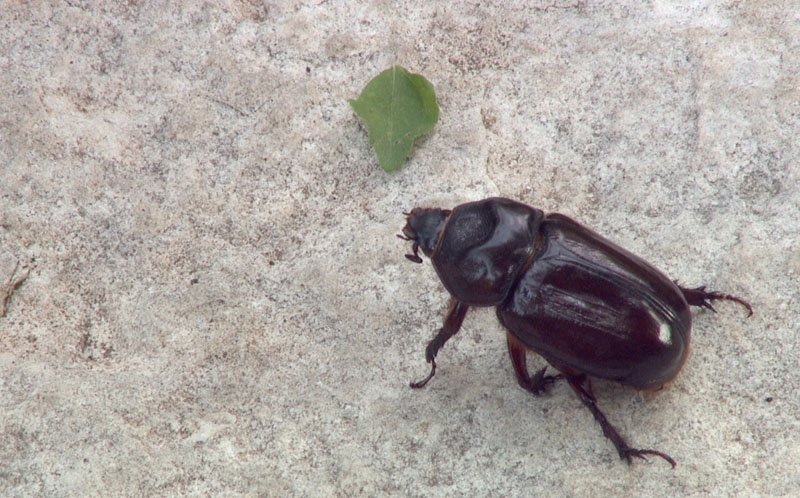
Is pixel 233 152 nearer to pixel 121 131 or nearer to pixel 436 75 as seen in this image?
pixel 121 131

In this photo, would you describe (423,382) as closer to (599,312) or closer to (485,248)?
(485,248)

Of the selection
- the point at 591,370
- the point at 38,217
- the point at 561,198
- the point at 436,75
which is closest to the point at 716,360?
the point at 591,370

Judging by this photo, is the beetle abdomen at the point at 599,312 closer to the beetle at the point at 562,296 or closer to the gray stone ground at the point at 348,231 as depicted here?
the beetle at the point at 562,296

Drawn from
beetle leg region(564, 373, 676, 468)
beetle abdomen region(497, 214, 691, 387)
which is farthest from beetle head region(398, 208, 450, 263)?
beetle leg region(564, 373, 676, 468)

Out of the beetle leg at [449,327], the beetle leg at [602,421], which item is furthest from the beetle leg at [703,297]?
the beetle leg at [449,327]

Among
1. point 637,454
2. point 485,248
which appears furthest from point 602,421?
point 485,248

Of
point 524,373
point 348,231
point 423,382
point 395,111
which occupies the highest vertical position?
point 395,111
